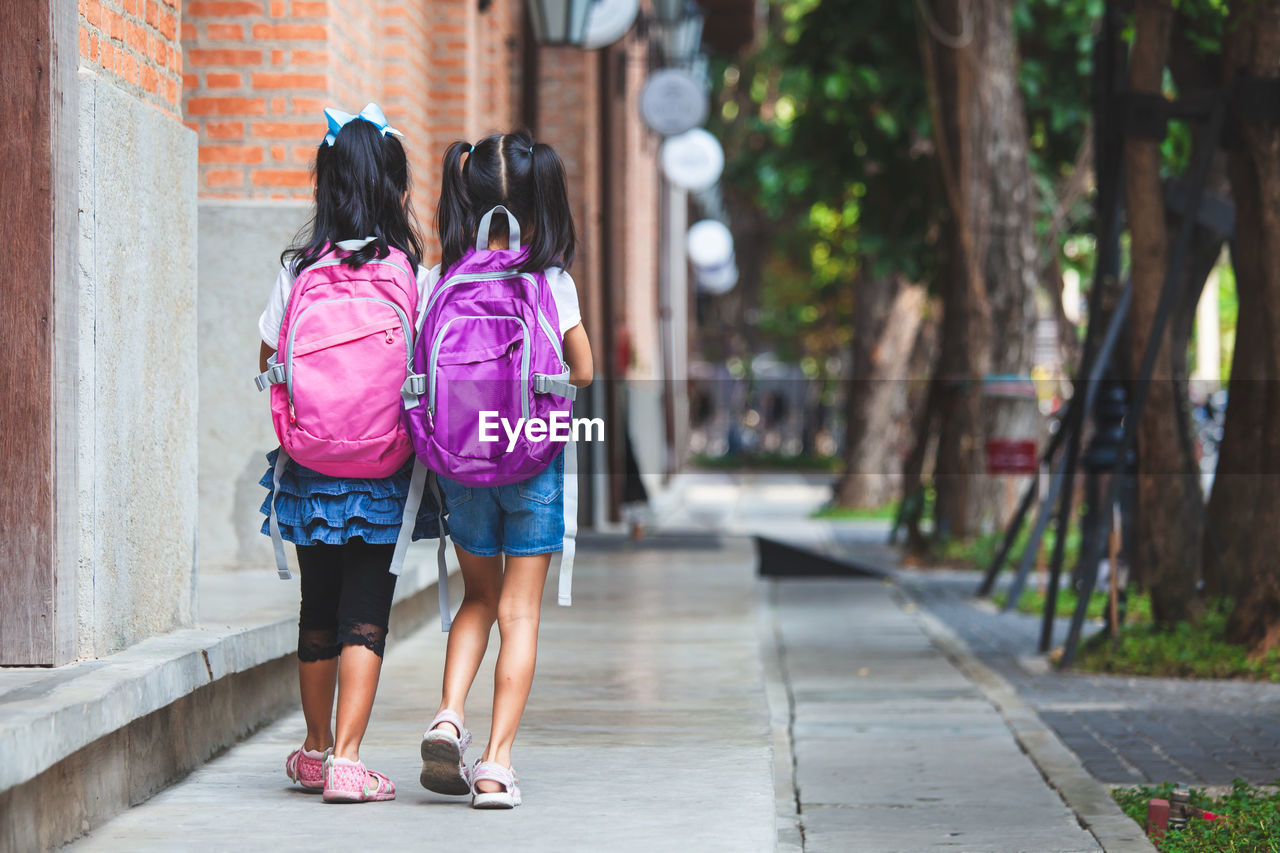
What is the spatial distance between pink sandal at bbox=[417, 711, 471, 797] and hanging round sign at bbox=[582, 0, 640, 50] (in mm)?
9834

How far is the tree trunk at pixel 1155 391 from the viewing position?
29.3 feet

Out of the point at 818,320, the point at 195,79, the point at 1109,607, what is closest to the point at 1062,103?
the point at 1109,607

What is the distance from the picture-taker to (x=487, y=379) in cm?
409

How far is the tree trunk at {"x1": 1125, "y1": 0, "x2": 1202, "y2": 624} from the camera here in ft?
29.3

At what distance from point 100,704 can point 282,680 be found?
208 centimetres

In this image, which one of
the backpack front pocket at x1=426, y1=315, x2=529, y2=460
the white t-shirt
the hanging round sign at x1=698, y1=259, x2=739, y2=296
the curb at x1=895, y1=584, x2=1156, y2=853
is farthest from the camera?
the hanging round sign at x1=698, y1=259, x2=739, y2=296

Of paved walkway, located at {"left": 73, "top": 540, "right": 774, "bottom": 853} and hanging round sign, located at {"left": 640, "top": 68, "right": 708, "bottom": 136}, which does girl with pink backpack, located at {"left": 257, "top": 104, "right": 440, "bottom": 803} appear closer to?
paved walkway, located at {"left": 73, "top": 540, "right": 774, "bottom": 853}

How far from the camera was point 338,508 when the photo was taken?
4316mm

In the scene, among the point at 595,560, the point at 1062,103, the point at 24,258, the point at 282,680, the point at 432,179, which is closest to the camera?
the point at 24,258

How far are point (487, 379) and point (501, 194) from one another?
51cm

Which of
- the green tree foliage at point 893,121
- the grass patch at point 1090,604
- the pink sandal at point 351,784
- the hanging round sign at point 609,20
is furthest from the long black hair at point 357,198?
the green tree foliage at point 893,121

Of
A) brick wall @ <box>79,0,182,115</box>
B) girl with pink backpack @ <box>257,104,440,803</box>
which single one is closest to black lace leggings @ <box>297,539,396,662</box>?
girl with pink backpack @ <box>257,104,440,803</box>

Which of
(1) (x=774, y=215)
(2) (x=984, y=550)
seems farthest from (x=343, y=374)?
(1) (x=774, y=215)

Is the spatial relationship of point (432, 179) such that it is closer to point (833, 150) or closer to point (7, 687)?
point (7, 687)
